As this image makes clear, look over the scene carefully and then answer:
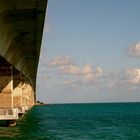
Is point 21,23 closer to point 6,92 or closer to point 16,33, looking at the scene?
point 16,33

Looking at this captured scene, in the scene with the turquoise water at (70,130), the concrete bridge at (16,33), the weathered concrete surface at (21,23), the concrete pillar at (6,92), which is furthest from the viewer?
the concrete pillar at (6,92)

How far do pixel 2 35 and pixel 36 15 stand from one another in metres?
5.77

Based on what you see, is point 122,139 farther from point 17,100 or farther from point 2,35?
point 17,100

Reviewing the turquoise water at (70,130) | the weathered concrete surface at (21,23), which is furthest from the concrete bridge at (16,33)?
the turquoise water at (70,130)

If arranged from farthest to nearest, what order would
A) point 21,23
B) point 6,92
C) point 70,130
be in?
1. point 6,92
2. point 70,130
3. point 21,23

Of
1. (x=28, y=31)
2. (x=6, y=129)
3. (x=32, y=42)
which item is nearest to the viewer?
(x=28, y=31)

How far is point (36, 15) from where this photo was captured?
26078 millimetres

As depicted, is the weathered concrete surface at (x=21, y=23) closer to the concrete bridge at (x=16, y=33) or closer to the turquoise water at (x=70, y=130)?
the concrete bridge at (x=16, y=33)

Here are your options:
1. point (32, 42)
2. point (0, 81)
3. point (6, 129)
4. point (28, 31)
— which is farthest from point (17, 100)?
point (28, 31)

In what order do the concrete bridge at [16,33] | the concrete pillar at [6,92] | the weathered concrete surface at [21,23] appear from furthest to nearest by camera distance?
the concrete pillar at [6,92], the concrete bridge at [16,33], the weathered concrete surface at [21,23]

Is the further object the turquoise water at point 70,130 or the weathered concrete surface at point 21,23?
the turquoise water at point 70,130

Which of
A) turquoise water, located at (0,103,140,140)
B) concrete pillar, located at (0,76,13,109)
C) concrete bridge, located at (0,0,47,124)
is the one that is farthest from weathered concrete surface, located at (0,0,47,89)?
turquoise water, located at (0,103,140,140)

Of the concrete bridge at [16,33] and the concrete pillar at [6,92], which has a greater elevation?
the concrete bridge at [16,33]

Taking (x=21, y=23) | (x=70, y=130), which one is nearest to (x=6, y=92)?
(x=70, y=130)
